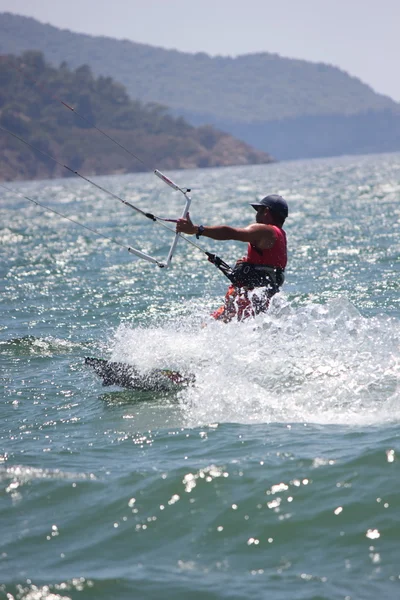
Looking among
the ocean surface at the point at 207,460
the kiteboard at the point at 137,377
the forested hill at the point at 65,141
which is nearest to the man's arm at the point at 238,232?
the ocean surface at the point at 207,460

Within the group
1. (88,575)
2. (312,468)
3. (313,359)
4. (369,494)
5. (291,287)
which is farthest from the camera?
(291,287)

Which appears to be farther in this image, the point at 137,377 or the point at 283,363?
the point at 137,377

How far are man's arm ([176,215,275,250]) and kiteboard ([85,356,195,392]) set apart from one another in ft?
5.34

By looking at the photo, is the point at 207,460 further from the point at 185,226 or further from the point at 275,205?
the point at 275,205

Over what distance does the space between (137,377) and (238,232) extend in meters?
2.10

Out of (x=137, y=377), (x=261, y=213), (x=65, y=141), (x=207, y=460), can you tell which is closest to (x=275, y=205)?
(x=261, y=213)

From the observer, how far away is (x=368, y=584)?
494cm

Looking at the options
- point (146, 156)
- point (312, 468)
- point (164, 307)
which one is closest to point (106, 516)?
point (312, 468)

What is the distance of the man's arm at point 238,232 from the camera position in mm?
8352

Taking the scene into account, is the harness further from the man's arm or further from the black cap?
the black cap

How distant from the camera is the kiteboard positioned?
940 cm

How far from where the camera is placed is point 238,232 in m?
8.70

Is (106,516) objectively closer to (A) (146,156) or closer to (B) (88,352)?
(B) (88,352)

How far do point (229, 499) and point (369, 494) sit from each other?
38.6 inches
